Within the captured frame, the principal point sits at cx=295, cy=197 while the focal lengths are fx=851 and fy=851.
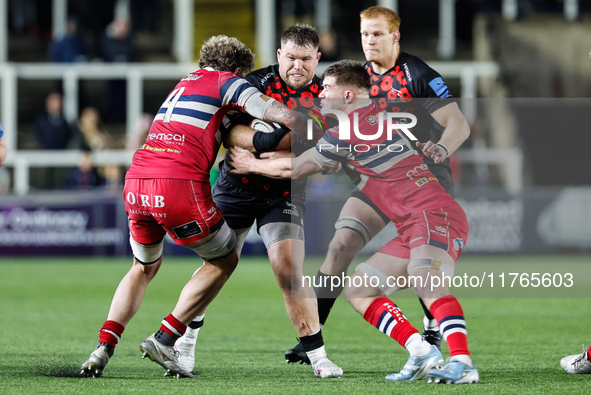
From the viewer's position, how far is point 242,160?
510 cm

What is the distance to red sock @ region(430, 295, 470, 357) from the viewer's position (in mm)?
4508

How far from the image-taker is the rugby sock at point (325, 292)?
553 centimetres

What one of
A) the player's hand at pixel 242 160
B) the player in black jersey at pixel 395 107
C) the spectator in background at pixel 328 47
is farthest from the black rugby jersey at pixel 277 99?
the spectator in background at pixel 328 47

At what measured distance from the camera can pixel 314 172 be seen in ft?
16.3

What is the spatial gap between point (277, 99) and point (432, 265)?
145cm

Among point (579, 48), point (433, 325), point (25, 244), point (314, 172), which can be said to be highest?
point (579, 48)

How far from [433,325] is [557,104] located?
10.9 meters

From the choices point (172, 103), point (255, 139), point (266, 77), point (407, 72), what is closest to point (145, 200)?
point (172, 103)

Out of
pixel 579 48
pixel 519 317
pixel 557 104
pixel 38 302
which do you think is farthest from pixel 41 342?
pixel 579 48

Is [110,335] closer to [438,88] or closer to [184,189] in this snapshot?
[184,189]

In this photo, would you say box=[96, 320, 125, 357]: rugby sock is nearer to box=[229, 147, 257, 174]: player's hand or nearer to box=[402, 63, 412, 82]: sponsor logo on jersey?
box=[229, 147, 257, 174]: player's hand

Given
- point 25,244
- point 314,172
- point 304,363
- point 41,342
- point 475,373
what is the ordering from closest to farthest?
point 475,373 → point 314,172 → point 304,363 → point 41,342 → point 25,244

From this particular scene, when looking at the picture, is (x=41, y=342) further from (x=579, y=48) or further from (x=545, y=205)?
(x=579, y=48)

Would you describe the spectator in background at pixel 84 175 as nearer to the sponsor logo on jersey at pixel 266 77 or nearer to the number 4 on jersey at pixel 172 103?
the sponsor logo on jersey at pixel 266 77
